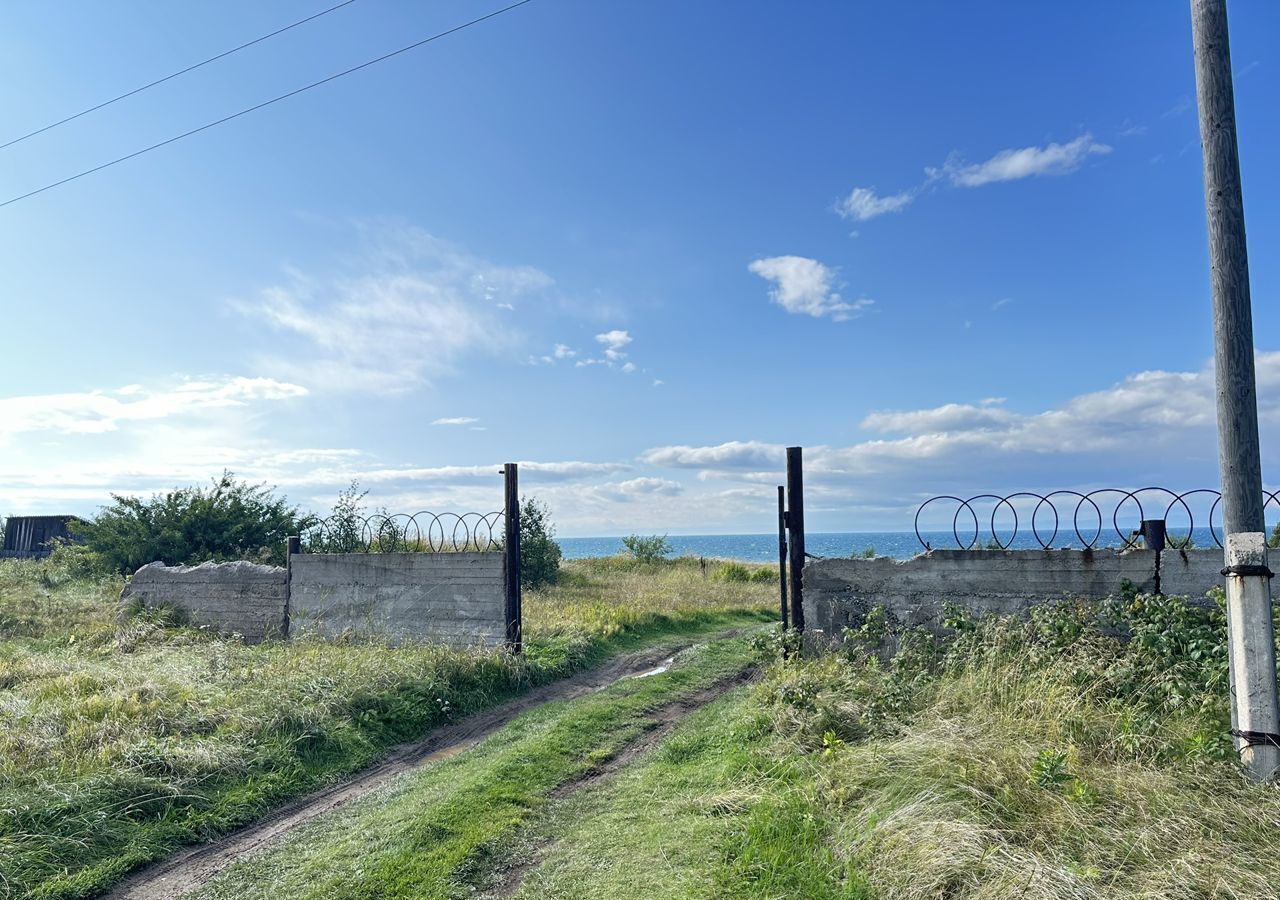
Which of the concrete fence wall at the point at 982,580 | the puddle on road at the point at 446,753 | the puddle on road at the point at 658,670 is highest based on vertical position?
the concrete fence wall at the point at 982,580

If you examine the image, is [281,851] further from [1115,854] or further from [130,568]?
[130,568]

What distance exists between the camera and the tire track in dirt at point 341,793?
4.75 meters

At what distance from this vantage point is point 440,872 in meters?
4.52

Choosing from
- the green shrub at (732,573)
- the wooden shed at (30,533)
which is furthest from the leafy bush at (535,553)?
the wooden shed at (30,533)

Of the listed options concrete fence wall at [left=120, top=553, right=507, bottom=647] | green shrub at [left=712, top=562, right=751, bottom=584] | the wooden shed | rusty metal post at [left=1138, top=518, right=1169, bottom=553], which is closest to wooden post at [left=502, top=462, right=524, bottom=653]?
concrete fence wall at [left=120, top=553, right=507, bottom=647]

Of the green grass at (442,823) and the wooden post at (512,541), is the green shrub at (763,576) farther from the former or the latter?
the green grass at (442,823)

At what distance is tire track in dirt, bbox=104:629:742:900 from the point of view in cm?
475

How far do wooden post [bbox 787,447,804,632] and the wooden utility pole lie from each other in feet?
14.7

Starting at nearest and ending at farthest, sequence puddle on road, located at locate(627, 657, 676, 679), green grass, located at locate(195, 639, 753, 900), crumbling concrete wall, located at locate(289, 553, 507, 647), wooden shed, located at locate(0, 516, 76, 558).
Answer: green grass, located at locate(195, 639, 753, 900) → puddle on road, located at locate(627, 657, 676, 679) → crumbling concrete wall, located at locate(289, 553, 507, 647) → wooden shed, located at locate(0, 516, 76, 558)

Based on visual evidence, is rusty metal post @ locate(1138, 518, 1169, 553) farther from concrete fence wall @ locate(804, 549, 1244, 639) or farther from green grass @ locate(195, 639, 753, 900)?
green grass @ locate(195, 639, 753, 900)

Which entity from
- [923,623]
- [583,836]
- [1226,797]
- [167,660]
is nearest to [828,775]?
[583,836]

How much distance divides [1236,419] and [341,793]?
274 inches

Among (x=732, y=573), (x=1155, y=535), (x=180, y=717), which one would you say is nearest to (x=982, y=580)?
(x=1155, y=535)

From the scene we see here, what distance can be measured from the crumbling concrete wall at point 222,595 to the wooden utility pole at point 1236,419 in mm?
12110
